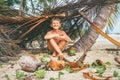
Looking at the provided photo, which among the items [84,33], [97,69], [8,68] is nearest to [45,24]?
[84,33]

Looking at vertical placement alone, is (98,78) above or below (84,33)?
below

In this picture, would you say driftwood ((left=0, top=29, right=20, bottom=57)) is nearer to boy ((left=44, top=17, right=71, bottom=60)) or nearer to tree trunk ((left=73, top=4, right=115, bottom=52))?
boy ((left=44, top=17, right=71, bottom=60))

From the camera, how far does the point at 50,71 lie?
170 inches

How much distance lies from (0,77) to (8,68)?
601 millimetres

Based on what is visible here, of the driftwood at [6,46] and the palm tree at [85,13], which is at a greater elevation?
the palm tree at [85,13]

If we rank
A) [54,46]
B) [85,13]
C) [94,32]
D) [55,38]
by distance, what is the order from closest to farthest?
1. [54,46]
2. [55,38]
3. [85,13]
4. [94,32]

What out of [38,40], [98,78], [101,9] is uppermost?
[101,9]

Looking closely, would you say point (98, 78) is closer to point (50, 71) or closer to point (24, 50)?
point (50, 71)

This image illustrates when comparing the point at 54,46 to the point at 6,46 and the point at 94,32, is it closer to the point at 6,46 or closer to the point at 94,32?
the point at 6,46

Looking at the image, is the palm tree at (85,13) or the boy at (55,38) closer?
the boy at (55,38)

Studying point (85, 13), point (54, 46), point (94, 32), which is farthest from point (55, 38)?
point (94, 32)

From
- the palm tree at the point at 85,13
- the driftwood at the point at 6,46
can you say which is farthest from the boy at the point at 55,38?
the driftwood at the point at 6,46

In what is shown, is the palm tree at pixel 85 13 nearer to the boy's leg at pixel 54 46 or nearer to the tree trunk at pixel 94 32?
the tree trunk at pixel 94 32

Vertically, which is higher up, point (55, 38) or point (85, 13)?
point (85, 13)
